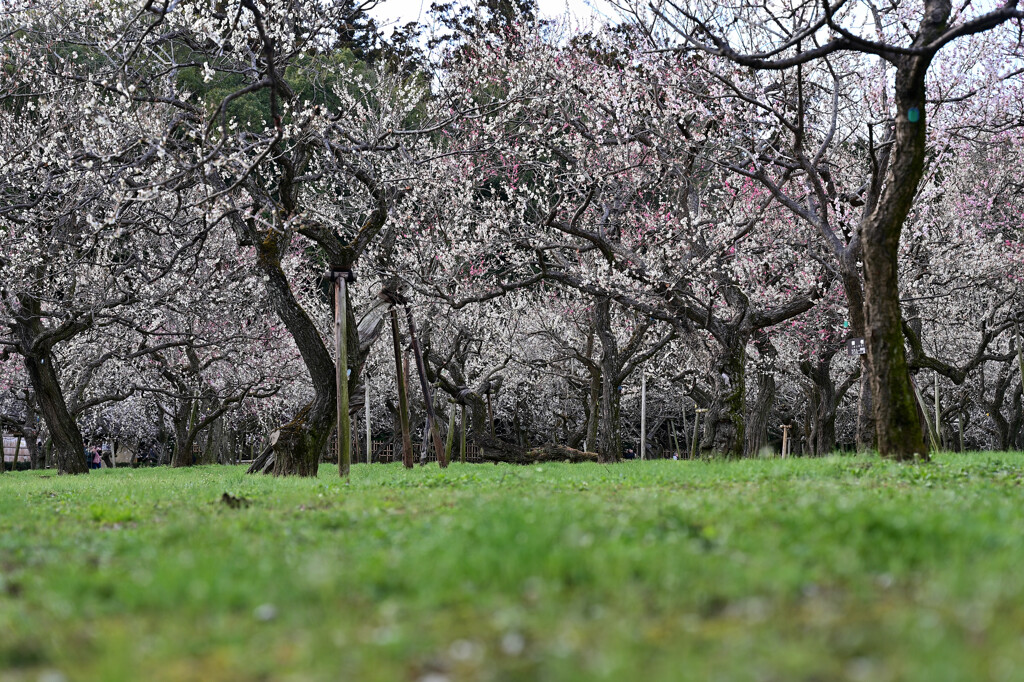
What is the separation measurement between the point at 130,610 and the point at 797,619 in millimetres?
3281

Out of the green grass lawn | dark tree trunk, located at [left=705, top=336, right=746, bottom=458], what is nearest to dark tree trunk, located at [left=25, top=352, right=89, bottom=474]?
dark tree trunk, located at [left=705, top=336, right=746, bottom=458]

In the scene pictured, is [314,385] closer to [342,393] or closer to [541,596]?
[342,393]

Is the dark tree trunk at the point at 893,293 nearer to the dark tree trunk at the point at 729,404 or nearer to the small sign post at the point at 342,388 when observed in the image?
the dark tree trunk at the point at 729,404

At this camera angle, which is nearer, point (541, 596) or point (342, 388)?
point (541, 596)

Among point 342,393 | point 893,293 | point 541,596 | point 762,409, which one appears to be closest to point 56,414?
point 342,393

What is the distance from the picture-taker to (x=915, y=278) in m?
27.7

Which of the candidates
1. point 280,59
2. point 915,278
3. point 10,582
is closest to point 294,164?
point 280,59

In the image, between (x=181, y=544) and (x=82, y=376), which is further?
(x=82, y=376)

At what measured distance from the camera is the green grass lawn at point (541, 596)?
364 centimetres

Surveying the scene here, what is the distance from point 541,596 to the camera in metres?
4.55

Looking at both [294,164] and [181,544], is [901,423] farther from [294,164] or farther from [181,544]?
[294,164]

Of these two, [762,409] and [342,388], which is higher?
[762,409]

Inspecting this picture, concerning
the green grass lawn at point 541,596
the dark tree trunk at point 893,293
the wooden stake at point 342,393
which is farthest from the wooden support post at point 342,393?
the dark tree trunk at point 893,293

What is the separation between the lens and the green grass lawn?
364 centimetres
